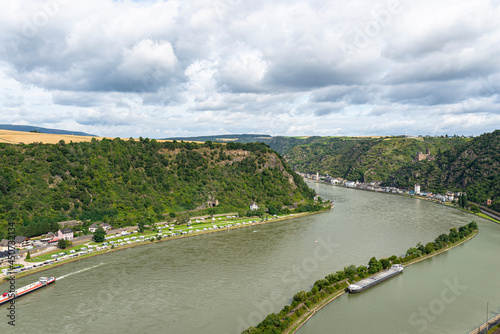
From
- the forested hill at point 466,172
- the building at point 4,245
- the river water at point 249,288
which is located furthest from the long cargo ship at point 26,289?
the forested hill at point 466,172

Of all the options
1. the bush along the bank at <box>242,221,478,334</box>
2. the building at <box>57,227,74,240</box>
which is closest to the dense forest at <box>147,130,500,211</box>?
the bush along the bank at <box>242,221,478,334</box>

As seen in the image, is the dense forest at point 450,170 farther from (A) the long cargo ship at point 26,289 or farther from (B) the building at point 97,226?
(A) the long cargo ship at point 26,289

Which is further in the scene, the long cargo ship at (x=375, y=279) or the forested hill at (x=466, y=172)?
the forested hill at (x=466, y=172)

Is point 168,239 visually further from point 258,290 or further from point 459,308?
point 459,308

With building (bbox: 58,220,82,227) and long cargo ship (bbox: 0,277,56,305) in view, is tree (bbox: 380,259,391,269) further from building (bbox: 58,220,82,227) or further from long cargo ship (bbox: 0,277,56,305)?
building (bbox: 58,220,82,227)

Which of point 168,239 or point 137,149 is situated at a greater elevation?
point 137,149

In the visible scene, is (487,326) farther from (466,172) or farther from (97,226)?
(466,172)

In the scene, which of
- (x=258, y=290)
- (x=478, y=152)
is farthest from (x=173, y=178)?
(x=478, y=152)
